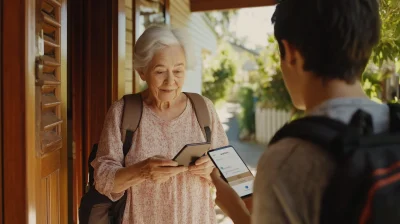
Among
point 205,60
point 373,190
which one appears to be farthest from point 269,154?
point 205,60

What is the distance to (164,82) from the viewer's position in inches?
87.3

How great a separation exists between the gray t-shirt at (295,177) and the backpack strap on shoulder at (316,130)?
16 mm

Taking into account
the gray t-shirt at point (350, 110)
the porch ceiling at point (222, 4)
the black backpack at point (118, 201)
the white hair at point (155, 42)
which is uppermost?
the porch ceiling at point (222, 4)

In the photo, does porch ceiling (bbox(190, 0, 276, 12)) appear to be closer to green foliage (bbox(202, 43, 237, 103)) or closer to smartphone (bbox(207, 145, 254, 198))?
smartphone (bbox(207, 145, 254, 198))

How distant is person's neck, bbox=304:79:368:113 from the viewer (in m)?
1.00

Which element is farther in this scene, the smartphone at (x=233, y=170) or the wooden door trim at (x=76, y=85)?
the wooden door trim at (x=76, y=85)

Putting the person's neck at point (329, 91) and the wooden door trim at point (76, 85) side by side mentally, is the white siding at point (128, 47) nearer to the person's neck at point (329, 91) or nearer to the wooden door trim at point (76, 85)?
the wooden door trim at point (76, 85)

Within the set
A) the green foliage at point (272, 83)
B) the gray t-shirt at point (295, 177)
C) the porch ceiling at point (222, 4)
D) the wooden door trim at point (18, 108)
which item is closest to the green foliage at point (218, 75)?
the green foliage at point (272, 83)

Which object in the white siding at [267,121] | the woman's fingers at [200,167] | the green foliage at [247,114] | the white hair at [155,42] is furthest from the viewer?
the green foliage at [247,114]

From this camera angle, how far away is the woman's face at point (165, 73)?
2.22 meters

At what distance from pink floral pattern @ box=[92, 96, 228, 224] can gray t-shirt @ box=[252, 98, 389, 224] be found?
122cm

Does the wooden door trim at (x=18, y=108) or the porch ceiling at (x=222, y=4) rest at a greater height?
the porch ceiling at (x=222, y=4)

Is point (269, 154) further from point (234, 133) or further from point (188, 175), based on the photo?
point (234, 133)

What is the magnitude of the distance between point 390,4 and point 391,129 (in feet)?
7.42
